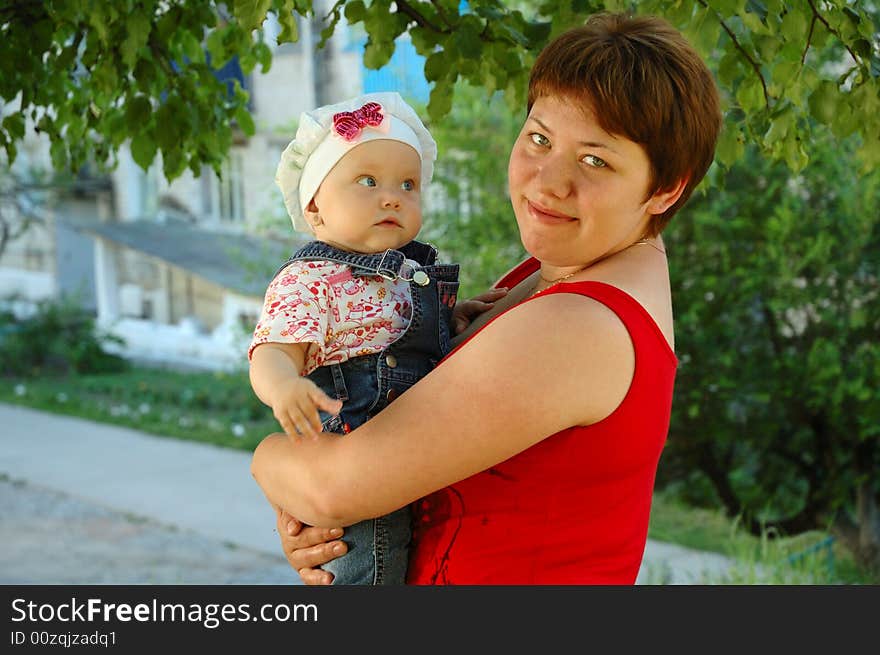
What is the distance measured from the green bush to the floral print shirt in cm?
1153

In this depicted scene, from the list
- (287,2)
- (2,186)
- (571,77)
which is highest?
(2,186)

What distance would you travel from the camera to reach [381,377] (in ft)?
→ 6.56

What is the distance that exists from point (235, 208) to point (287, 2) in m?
12.5

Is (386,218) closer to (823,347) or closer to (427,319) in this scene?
(427,319)

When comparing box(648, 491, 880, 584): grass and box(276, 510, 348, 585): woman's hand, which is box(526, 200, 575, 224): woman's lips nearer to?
box(276, 510, 348, 585): woman's hand

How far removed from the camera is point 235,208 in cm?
1453

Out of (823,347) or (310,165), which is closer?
(310,165)

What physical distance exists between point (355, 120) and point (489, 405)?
696mm

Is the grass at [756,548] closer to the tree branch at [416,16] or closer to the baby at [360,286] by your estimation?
the tree branch at [416,16]
